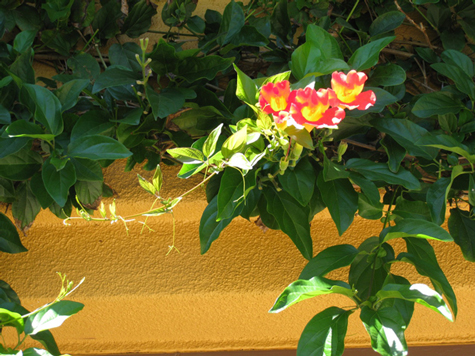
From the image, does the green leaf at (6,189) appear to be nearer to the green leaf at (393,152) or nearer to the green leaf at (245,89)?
the green leaf at (245,89)

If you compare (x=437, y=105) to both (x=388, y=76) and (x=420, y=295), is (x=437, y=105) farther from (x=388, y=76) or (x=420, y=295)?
(x=420, y=295)

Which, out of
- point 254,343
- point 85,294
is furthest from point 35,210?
point 254,343

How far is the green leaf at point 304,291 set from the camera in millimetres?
608

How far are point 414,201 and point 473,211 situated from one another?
11 cm

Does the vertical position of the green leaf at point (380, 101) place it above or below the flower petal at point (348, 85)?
below

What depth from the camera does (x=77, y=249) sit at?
1.06 m

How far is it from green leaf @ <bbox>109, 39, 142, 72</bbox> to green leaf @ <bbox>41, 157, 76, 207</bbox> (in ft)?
0.94

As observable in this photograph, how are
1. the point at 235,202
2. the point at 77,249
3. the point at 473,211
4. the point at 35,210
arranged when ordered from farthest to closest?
the point at 77,249, the point at 35,210, the point at 473,211, the point at 235,202

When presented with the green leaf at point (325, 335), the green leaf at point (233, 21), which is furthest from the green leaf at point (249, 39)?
the green leaf at point (325, 335)

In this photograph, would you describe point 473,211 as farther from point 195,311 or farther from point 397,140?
point 195,311

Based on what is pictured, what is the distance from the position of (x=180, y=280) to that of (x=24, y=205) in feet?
1.27

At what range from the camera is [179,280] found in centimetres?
A: 103

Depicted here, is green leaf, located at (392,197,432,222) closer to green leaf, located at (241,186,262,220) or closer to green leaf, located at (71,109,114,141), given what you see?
green leaf, located at (241,186,262,220)

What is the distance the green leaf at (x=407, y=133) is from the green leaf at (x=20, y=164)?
26.1 inches
